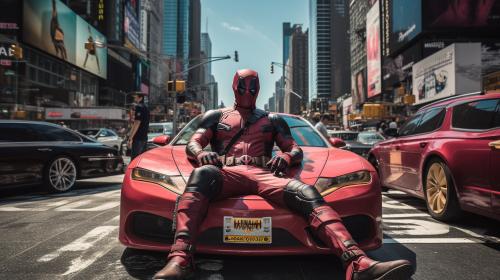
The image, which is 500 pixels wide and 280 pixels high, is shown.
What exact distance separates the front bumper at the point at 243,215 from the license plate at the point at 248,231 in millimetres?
33

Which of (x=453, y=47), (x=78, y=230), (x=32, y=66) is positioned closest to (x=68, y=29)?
(x=32, y=66)

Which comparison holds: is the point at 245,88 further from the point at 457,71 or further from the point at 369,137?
the point at 457,71

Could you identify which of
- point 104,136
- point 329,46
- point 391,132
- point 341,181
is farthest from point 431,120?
point 329,46

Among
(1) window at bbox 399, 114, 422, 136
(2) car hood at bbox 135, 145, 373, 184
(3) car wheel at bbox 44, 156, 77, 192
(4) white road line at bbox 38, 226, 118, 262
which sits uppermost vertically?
(1) window at bbox 399, 114, 422, 136

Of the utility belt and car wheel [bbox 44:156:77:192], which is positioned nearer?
the utility belt

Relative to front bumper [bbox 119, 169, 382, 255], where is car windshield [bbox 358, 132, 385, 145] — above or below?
above

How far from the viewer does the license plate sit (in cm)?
265

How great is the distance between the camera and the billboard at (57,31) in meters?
43.8

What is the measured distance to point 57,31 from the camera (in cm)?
4925

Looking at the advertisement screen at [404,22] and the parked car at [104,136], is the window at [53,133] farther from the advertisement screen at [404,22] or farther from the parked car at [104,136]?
the advertisement screen at [404,22]

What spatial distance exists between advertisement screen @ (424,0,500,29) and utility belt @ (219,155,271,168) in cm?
5610

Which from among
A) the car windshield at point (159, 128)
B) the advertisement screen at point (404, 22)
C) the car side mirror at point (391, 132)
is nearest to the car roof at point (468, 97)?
the car side mirror at point (391, 132)

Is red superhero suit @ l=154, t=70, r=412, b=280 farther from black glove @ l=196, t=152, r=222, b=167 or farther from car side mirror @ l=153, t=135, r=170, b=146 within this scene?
car side mirror @ l=153, t=135, r=170, b=146

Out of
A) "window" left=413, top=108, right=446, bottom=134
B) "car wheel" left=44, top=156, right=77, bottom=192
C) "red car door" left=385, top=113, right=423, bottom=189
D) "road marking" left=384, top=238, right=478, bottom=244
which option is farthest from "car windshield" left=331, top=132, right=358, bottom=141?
"road marking" left=384, top=238, right=478, bottom=244
